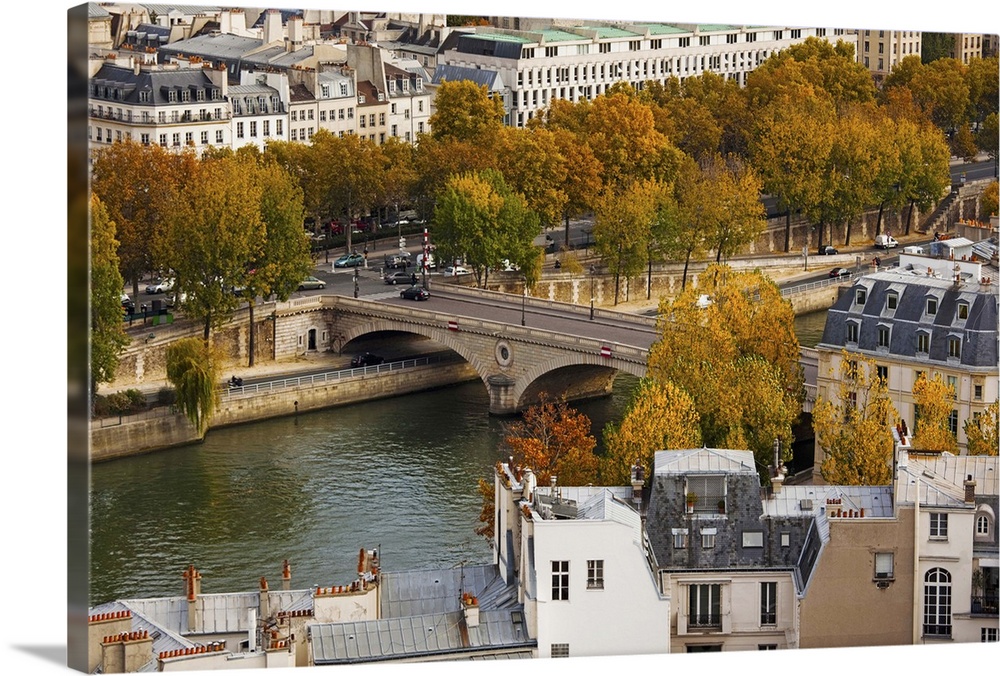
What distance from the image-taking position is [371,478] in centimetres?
4181

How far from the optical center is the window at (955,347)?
38.9 metres

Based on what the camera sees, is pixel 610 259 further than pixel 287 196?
Yes

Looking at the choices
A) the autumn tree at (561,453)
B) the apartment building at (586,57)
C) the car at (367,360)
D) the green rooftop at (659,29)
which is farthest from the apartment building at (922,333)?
the apartment building at (586,57)

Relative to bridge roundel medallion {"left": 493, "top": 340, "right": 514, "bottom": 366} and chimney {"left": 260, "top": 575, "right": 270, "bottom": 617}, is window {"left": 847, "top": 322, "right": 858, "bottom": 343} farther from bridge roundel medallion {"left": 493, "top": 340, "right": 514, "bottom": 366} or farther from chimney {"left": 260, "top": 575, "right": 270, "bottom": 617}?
chimney {"left": 260, "top": 575, "right": 270, "bottom": 617}

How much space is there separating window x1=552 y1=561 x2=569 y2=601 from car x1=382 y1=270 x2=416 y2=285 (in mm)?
26339

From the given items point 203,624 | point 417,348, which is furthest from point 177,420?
point 203,624

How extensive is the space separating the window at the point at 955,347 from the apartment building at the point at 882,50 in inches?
760

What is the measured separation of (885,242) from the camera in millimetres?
58125

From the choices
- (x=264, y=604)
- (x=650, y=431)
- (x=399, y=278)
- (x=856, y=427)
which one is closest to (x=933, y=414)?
(x=856, y=427)

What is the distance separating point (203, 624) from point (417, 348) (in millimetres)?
22816

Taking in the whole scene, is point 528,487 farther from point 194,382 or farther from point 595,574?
point 194,382

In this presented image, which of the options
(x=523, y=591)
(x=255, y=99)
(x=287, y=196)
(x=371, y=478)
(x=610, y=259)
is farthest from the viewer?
(x=255, y=99)

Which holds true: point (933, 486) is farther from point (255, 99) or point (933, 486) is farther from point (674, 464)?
point (255, 99)

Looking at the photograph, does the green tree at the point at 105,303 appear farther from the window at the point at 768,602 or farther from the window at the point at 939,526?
the window at the point at 939,526
